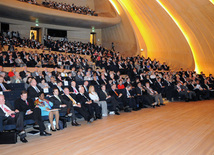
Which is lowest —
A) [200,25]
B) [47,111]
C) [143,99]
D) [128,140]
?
[128,140]

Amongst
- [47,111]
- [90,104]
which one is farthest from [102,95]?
[47,111]

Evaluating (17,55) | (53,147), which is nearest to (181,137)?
(53,147)

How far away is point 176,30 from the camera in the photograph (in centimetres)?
1616

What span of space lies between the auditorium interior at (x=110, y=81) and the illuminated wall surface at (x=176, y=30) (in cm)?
8

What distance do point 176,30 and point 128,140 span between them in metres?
14.5

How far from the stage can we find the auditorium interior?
0.02 m

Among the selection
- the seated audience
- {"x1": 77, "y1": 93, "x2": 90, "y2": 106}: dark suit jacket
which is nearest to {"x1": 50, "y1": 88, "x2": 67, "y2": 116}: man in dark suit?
the seated audience

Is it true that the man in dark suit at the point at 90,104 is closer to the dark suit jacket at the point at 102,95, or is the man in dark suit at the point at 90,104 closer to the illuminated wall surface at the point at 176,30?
the dark suit jacket at the point at 102,95

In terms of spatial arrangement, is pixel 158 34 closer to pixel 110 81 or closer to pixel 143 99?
pixel 110 81

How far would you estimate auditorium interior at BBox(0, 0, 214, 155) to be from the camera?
365 centimetres

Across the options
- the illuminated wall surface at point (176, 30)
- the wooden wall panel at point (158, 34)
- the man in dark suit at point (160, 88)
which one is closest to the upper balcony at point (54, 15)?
the wooden wall panel at point (158, 34)

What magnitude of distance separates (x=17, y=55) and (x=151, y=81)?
7.04m

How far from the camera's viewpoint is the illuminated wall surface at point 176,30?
13.5 m

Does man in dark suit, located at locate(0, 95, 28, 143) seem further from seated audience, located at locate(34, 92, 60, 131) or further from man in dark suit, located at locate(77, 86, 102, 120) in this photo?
man in dark suit, located at locate(77, 86, 102, 120)
